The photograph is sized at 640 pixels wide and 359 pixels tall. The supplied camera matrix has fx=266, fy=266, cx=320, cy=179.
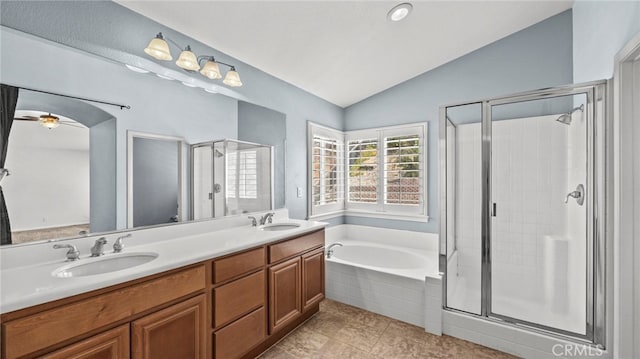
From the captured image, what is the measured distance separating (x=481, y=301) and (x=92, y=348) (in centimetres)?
246

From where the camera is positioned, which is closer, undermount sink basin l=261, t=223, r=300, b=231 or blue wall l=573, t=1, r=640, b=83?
blue wall l=573, t=1, r=640, b=83

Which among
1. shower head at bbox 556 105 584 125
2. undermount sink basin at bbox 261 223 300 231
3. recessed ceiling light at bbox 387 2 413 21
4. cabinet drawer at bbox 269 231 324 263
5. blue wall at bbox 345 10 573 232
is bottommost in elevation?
cabinet drawer at bbox 269 231 324 263

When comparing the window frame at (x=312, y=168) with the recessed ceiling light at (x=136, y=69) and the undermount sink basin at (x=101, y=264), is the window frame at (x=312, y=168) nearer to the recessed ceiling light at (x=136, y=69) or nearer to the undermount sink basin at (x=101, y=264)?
the recessed ceiling light at (x=136, y=69)

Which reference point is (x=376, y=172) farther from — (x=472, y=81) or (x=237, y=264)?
(x=237, y=264)

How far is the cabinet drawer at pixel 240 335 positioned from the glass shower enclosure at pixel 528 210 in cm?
150

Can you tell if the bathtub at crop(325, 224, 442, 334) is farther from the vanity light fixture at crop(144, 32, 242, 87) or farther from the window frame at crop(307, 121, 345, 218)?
the vanity light fixture at crop(144, 32, 242, 87)

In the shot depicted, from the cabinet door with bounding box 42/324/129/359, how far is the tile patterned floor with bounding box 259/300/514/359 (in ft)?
3.32

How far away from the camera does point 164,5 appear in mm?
1717

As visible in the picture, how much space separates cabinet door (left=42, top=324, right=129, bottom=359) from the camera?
3.25 ft

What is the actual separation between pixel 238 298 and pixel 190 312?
0.31 m

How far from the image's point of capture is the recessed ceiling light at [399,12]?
6.82ft

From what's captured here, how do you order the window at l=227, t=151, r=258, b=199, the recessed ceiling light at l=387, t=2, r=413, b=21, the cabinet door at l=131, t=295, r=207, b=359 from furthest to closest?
the window at l=227, t=151, r=258, b=199 < the recessed ceiling light at l=387, t=2, r=413, b=21 < the cabinet door at l=131, t=295, r=207, b=359

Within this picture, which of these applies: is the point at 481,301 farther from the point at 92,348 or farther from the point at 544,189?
the point at 92,348

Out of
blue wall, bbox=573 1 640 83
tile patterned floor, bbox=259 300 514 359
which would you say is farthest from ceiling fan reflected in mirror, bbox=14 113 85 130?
blue wall, bbox=573 1 640 83
